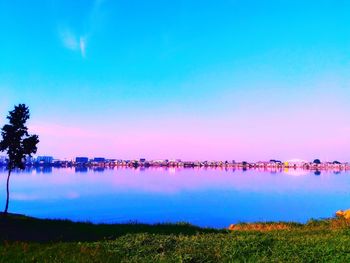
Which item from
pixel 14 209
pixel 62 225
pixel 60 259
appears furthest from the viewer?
pixel 14 209

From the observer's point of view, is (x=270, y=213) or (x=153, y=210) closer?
(x=270, y=213)

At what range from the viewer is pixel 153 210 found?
276 ft

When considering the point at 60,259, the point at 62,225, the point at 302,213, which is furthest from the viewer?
the point at 302,213

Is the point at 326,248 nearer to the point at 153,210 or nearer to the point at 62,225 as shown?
the point at 62,225

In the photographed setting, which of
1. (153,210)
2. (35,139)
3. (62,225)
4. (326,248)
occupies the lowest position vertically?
(153,210)

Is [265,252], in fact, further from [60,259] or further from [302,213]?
[302,213]

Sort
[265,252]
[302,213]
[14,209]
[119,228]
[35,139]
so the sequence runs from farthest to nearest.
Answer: [14,209], [302,213], [35,139], [119,228], [265,252]

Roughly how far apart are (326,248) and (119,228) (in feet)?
54.5

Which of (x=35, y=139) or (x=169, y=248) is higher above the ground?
(x=35, y=139)

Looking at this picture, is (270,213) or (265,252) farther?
(270,213)

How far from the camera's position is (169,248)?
16.2 metres

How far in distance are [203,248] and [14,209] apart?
79015mm

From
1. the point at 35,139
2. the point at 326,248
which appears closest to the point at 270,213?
the point at 35,139

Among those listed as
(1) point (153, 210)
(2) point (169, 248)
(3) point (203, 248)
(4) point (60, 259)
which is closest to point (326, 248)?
(3) point (203, 248)
